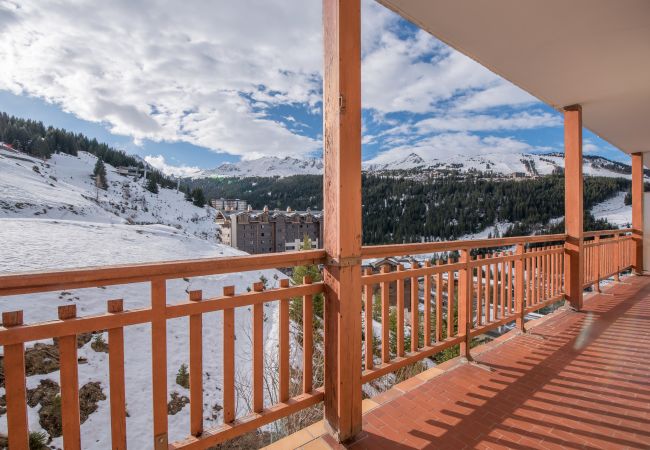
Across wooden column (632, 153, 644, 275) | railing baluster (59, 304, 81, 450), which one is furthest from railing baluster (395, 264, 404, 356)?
wooden column (632, 153, 644, 275)

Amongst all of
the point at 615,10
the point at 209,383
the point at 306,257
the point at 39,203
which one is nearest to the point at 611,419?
the point at 306,257

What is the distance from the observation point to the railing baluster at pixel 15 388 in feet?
3.35

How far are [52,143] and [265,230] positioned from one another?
49.3 metres

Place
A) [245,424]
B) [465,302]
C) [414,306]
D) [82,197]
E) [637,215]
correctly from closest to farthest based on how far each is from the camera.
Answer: [245,424] < [414,306] < [465,302] < [637,215] < [82,197]

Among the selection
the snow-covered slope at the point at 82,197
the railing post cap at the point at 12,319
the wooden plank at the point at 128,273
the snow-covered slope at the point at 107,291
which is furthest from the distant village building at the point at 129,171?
the railing post cap at the point at 12,319

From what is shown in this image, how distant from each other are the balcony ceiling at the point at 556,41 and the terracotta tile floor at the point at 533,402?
282 cm

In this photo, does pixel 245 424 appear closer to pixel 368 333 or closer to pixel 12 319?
pixel 368 333

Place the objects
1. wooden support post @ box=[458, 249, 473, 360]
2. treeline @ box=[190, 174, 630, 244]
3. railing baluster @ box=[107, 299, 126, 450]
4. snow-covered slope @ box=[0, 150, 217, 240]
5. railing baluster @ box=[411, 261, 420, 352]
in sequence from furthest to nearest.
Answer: treeline @ box=[190, 174, 630, 244], snow-covered slope @ box=[0, 150, 217, 240], wooden support post @ box=[458, 249, 473, 360], railing baluster @ box=[411, 261, 420, 352], railing baluster @ box=[107, 299, 126, 450]

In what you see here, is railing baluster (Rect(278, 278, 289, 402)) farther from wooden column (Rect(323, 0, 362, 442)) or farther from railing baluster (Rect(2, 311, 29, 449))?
railing baluster (Rect(2, 311, 29, 449))

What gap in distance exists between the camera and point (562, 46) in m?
2.95

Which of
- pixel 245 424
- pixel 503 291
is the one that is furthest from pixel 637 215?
pixel 245 424

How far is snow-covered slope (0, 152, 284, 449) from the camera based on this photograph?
8031 millimetres

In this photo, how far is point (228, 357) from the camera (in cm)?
158

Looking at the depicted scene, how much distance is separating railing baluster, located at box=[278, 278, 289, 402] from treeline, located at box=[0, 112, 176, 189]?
78.2 meters
